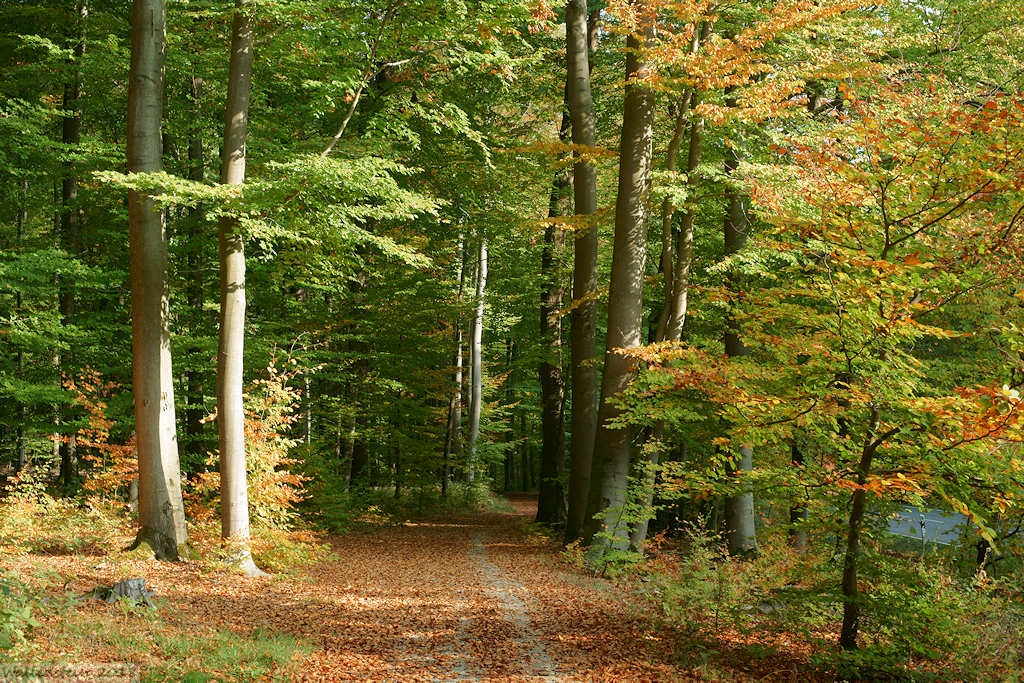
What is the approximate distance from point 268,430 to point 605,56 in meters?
10.5

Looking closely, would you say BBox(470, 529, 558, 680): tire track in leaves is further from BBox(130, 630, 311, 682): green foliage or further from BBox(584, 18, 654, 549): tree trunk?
BBox(130, 630, 311, 682): green foliage

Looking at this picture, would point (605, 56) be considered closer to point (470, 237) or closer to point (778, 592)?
point (470, 237)

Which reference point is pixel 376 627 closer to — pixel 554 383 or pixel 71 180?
pixel 554 383

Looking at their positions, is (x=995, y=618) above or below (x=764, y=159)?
below

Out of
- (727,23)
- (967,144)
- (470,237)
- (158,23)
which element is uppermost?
(727,23)

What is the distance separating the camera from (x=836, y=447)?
6016 millimetres

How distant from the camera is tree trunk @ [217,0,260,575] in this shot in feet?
32.7

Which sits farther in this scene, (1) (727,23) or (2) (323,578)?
(1) (727,23)

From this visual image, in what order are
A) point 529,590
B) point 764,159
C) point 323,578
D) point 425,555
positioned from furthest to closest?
point 425,555 < point 764,159 < point 323,578 < point 529,590

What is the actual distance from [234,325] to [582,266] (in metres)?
6.50

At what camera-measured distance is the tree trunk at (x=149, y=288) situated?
981cm

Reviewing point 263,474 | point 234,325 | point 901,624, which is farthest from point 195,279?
point 901,624

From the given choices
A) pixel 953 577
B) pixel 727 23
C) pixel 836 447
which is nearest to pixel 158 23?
pixel 727 23

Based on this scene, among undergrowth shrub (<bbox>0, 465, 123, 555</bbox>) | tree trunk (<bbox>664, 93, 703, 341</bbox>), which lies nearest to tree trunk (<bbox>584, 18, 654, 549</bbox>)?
tree trunk (<bbox>664, 93, 703, 341</bbox>)
